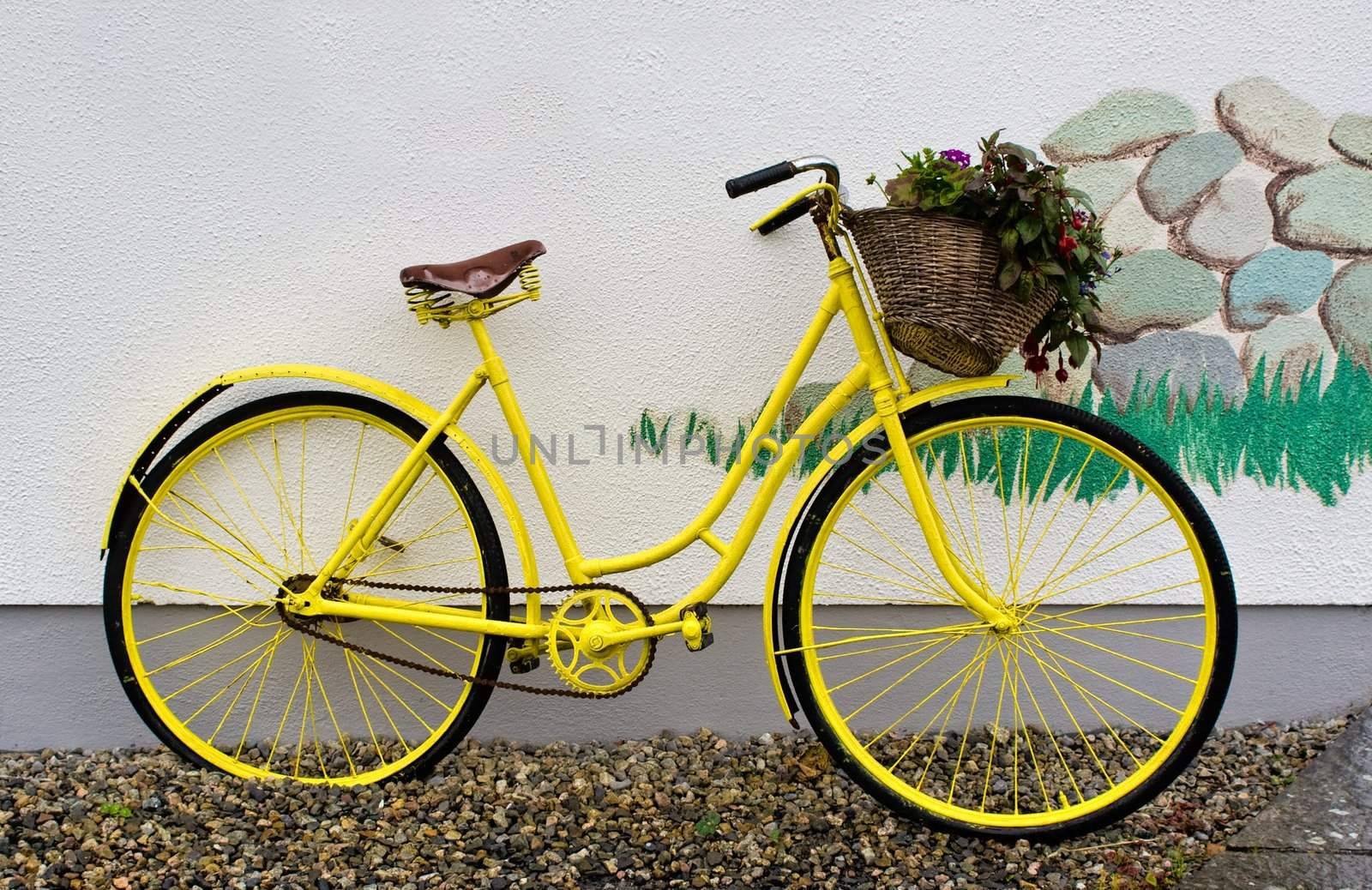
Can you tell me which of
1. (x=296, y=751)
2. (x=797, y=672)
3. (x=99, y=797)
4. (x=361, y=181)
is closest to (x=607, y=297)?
(x=361, y=181)

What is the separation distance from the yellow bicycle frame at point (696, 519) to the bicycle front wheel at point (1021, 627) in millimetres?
300

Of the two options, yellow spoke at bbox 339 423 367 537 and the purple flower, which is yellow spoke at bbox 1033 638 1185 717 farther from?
yellow spoke at bbox 339 423 367 537

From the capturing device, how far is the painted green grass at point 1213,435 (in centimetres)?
332

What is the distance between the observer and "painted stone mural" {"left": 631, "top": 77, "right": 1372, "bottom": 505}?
3211mm

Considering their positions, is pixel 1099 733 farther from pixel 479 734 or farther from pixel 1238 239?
pixel 479 734

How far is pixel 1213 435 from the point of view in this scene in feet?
11.0

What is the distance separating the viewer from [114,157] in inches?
126

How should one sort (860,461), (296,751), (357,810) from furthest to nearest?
(296,751) → (357,810) → (860,461)

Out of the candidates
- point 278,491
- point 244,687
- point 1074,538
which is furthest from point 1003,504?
point 244,687

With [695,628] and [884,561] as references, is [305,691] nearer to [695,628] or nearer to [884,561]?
[695,628]

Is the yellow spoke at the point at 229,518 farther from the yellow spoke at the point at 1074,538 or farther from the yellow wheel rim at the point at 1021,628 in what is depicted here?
the yellow spoke at the point at 1074,538

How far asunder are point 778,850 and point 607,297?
1.65 m

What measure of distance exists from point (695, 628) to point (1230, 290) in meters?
1.93

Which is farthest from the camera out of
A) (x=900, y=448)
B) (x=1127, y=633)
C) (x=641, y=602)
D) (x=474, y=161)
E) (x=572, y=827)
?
(x=1127, y=633)
